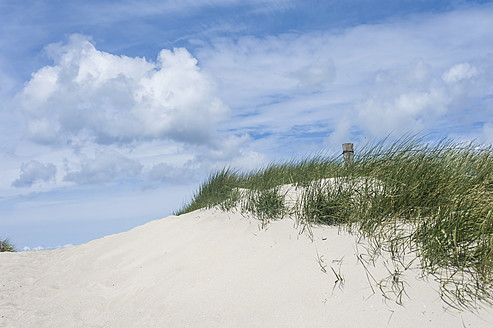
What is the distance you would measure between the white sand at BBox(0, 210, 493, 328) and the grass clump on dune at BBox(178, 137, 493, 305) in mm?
279

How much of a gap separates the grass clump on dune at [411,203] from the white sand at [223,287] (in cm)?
28

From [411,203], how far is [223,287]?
2.68 meters

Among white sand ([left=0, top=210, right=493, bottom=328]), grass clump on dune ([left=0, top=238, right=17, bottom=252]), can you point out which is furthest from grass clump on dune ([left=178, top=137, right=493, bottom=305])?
grass clump on dune ([left=0, top=238, right=17, bottom=252])

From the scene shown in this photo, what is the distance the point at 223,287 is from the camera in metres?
4.42

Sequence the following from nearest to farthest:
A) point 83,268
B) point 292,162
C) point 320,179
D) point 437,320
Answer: point 437,320 → point 320,179 → point 83,268 → point 292,162

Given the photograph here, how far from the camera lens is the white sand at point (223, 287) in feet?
12.0

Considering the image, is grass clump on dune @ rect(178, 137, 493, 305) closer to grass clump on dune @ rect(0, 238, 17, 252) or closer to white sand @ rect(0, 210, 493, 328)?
white sand @ rect(0, 210, 493, 328)

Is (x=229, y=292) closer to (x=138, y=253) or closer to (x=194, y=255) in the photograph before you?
(x=194, y=255)

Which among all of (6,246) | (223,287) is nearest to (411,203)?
(223,287)

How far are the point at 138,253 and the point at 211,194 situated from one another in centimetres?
230

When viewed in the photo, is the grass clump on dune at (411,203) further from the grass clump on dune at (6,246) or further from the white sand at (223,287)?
the grass clump on dune at (6,246)

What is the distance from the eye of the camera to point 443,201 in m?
4.88

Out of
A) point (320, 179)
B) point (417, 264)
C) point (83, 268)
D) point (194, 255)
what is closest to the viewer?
point (417, 264)

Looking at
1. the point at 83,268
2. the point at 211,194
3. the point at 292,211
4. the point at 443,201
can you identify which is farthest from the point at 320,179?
the point at 83,268
